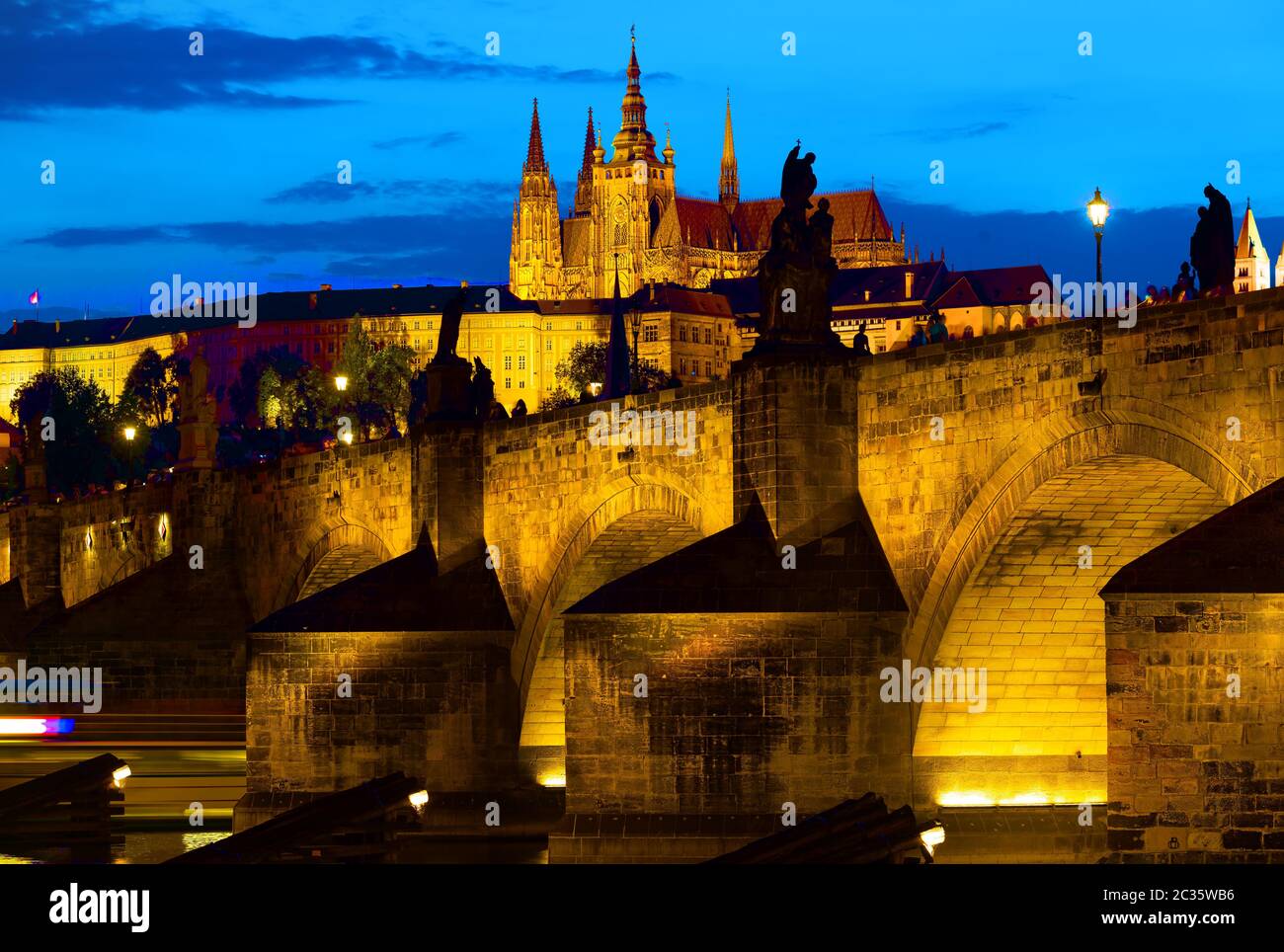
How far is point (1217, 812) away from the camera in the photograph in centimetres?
1992

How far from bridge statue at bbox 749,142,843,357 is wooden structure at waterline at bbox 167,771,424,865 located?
31.1ft

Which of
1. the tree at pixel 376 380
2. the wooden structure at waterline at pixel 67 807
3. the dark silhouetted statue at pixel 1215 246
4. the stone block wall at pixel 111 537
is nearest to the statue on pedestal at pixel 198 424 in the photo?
the stone block wall at pixel 111 537

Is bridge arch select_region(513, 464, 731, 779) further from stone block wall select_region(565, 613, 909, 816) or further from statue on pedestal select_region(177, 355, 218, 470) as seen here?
statue on pedestal select_region(177, 355, 218, 470)

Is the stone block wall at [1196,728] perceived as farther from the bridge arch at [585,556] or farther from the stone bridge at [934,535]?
the bridge arch at [585,556]

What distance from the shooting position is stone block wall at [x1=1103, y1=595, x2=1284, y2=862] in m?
19.8

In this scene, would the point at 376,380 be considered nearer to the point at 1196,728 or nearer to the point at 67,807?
the point at 67,807

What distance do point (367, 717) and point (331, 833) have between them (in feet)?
9.52

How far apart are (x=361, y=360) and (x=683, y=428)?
161m

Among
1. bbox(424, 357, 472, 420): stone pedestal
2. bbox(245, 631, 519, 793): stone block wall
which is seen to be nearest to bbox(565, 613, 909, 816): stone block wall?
bbox(245, 631, 519, 793): stone block wall

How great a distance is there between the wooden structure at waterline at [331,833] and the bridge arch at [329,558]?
31.4 feet

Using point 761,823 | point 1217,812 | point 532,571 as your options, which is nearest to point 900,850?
point 761,823

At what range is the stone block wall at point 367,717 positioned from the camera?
122 feet
